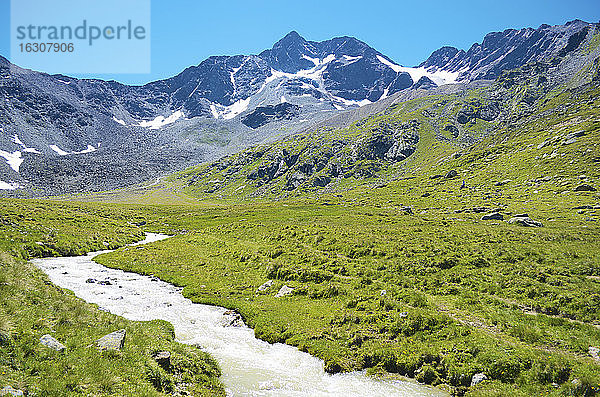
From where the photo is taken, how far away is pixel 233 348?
20047 millimetres

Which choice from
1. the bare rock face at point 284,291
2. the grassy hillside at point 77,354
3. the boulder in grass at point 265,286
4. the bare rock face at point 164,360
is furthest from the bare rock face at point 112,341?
the boulder in grass at point 265,286

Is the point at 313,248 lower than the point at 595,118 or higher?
lower

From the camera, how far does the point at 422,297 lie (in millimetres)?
23500

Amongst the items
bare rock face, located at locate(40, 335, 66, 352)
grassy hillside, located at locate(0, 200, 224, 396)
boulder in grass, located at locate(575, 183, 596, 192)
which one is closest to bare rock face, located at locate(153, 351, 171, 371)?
grassy hillside, located at locate(0, 200, 224, 396)

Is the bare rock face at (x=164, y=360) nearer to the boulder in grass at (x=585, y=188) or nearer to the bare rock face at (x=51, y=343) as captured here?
the bare rock face at (x=51, y=343)

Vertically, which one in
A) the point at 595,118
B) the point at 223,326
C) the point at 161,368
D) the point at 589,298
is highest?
the point at 595,118

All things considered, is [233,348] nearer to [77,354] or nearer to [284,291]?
[77,354]

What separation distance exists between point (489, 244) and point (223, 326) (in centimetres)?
3149

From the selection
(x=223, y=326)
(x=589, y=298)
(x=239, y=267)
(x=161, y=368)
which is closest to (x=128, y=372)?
(x=161, y=368)

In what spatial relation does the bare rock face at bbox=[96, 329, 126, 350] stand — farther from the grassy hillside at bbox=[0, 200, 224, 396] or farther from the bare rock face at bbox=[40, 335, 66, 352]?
the bare rock face at bbox=[40, 335, 66, 352]

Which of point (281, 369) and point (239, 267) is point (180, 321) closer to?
point (281, 369)

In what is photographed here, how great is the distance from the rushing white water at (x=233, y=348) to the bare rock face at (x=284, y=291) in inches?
215

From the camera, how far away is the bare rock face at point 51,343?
41.7 feet

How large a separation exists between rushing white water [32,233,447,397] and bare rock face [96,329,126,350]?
5.58 metres
